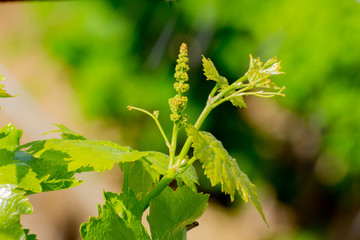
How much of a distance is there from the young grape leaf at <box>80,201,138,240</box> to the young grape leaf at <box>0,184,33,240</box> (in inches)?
1.3

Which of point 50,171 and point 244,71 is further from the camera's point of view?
point 244,71

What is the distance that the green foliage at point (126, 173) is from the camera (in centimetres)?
27

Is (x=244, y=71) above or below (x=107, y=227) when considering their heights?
below

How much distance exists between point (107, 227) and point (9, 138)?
0.08m

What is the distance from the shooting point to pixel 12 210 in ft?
0.84

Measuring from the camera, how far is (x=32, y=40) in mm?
3090

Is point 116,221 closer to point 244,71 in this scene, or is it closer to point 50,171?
point 50,171

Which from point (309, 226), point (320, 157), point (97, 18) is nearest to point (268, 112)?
point (320, 157)

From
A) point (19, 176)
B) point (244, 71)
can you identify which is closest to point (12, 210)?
point (19, 176)

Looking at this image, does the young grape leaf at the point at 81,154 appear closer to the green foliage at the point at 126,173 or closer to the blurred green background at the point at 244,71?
the green foliage at the point at 126,173

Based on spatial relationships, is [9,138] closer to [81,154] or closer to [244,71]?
[81,154]

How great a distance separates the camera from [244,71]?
2518 millimetres

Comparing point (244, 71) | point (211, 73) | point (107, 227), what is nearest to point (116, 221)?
point (107, 227)

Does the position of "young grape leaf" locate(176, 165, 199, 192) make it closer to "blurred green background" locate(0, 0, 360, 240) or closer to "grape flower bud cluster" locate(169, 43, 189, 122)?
"grape flower bud cluster" locate(169, 43, 189, 122)
